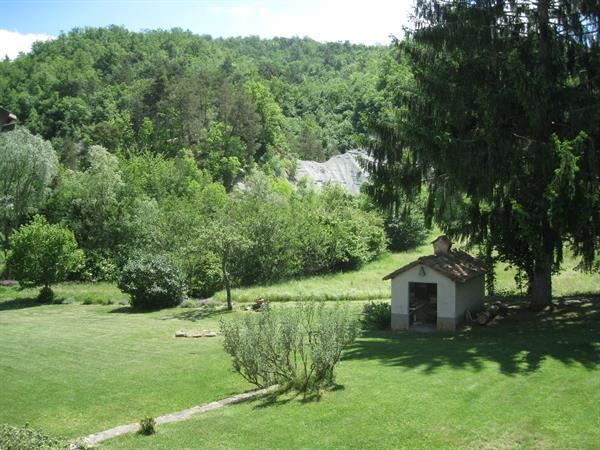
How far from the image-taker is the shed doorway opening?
22.1 metres

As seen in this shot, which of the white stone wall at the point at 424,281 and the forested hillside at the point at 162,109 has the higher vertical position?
the forested hillside at the point at 162,109

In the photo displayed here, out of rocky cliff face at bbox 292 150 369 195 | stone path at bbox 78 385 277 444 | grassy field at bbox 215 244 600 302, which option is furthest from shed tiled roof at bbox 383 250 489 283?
rocky cliff face at bbox 292 150 369 195

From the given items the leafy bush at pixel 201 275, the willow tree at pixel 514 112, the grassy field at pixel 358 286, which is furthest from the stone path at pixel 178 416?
the leafy bush at pixel 201 275

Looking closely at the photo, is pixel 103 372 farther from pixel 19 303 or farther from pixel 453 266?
pixel 19 303

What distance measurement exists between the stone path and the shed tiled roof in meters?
8.85

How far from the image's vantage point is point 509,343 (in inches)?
663

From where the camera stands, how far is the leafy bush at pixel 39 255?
34.4 m

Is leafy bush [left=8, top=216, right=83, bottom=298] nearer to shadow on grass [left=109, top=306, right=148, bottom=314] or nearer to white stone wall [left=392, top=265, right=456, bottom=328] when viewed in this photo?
shadow on grass [left=109, top=306, right=148, bottom=314]

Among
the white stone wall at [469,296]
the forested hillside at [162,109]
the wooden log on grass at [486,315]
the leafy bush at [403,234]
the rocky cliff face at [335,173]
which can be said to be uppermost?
the forested hillside at [162,109]

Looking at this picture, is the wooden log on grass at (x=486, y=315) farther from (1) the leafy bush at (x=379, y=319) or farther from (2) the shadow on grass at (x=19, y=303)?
(2) the shadow on grass at (x=19, y=303)

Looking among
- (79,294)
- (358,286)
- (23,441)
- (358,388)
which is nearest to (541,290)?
(358,388)

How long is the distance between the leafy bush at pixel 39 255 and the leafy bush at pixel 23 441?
90.8 ft

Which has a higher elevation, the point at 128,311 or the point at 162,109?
the point at 162,109

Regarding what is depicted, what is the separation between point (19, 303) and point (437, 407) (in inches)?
1231
